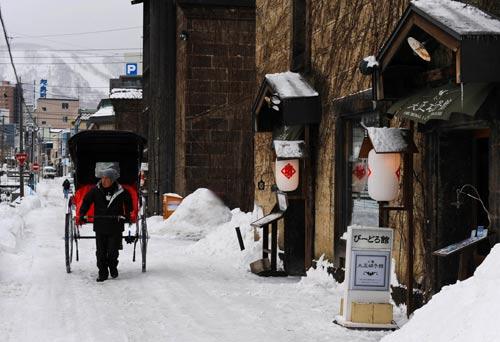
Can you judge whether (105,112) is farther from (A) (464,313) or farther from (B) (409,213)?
(A) (464,313)

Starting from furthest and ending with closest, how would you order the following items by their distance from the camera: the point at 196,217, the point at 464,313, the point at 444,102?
the point at 196,217
the point at 444,102
the point at 464,313

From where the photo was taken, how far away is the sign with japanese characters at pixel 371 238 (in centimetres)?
902

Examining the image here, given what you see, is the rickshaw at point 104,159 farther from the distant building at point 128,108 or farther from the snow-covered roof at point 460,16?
the distant building at point 128,108

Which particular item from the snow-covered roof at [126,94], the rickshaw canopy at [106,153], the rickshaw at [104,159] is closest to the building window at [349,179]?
the rickshaw at [104,159]

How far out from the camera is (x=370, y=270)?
9.00 m

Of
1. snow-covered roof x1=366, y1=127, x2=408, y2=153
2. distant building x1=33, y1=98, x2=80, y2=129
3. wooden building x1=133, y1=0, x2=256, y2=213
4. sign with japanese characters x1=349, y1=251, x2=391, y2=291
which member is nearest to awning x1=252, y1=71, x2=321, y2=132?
snow-covered roof x1=366, y1=127, x2=408, y2=153

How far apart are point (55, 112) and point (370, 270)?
167 meters

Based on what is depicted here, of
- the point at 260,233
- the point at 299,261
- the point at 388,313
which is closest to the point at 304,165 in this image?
the point at 299,261

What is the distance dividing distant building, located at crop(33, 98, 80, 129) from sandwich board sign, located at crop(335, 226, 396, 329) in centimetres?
16337

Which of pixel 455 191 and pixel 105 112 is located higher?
pixel 105 112

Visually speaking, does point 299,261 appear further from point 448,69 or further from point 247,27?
point 247,27

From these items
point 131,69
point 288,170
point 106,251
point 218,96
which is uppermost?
point 131,69

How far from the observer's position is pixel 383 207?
9.52m

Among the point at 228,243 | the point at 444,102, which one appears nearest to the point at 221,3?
the point at 228,243
